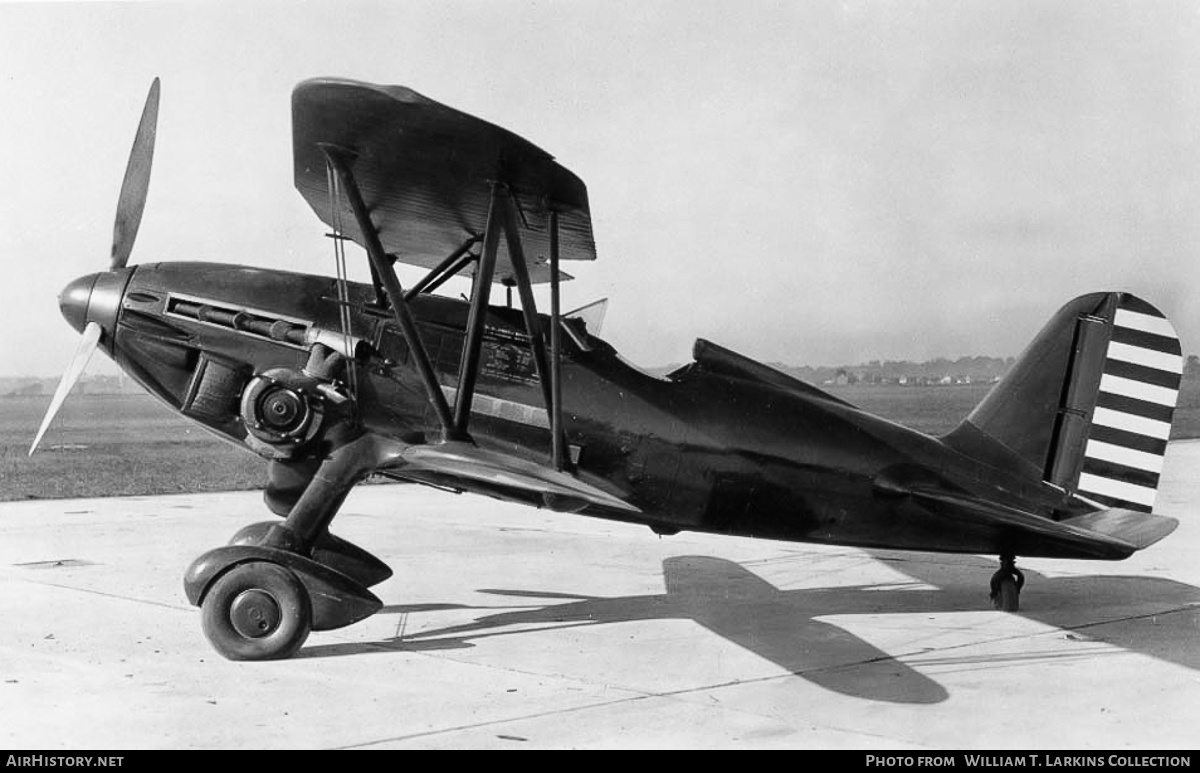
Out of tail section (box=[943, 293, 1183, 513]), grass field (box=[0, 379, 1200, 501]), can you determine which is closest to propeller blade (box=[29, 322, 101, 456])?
grass field (box=[0, 379, 1200, 501])

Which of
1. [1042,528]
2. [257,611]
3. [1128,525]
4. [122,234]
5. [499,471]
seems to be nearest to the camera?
Result: [499,471]

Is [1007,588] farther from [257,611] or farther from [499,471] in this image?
[257,611]

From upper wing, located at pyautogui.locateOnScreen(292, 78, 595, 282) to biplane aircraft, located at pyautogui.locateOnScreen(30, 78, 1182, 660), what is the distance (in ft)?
0.12

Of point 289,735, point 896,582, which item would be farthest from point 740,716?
point 896,582

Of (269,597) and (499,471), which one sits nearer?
(499,471)

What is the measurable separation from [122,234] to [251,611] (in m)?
3.31

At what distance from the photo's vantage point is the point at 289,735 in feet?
16.8

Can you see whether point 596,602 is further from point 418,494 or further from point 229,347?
point 418,494

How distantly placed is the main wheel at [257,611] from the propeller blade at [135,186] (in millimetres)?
2939

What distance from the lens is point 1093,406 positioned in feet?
28.4

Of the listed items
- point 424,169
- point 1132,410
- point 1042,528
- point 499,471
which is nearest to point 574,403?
point 499,471

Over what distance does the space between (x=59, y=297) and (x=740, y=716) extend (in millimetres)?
5851

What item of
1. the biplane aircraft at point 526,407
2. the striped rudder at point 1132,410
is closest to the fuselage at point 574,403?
the biplane aircraft at point 526,407

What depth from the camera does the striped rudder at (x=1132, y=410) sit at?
27.4 feet
